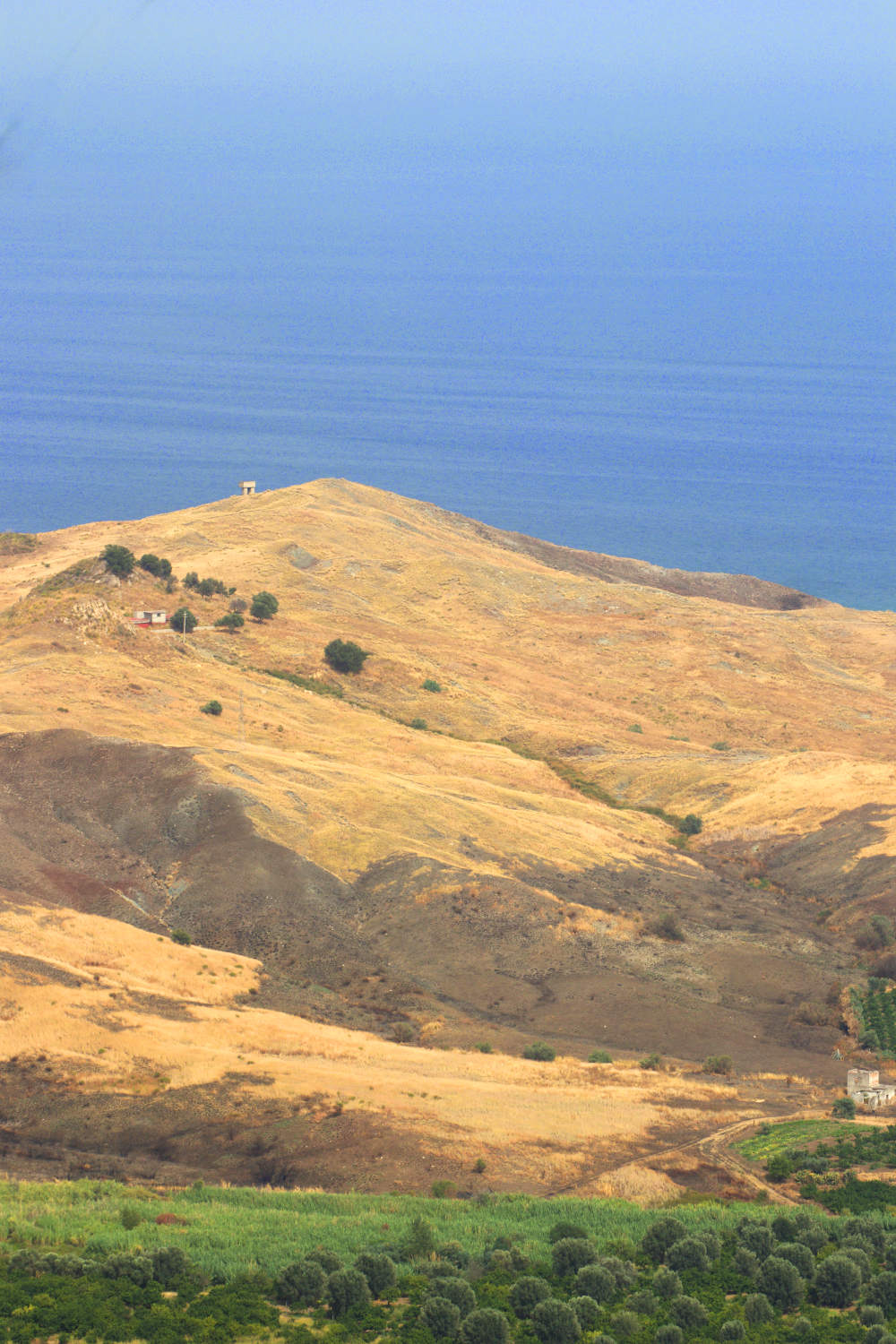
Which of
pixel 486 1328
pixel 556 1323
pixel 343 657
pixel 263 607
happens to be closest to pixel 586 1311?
pixel 556 1323

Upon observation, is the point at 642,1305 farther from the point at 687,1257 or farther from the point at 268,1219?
the point at 268,1219

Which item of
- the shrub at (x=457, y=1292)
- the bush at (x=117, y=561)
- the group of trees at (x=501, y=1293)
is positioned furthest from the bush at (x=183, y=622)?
the shrub at (x=457, y=1292)

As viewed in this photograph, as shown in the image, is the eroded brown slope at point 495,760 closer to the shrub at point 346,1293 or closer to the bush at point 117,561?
the bush at point 117,561

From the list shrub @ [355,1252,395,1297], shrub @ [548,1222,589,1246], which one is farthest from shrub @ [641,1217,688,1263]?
shrub @ [355,1252,395,1297]

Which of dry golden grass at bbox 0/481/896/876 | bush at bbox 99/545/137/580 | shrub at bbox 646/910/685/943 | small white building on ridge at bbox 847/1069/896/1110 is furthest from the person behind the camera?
bush at bbox 99/545/137/580

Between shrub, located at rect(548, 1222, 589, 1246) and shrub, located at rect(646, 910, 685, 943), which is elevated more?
shrub, located at rect(646, 910, 685, 943)

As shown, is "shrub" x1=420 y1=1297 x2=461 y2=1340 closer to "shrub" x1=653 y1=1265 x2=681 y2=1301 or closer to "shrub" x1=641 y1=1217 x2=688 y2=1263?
"shrub" x1=653 y1=1265 x2=681 y2=1301

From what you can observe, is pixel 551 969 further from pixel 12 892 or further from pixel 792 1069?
pixel 12 892
